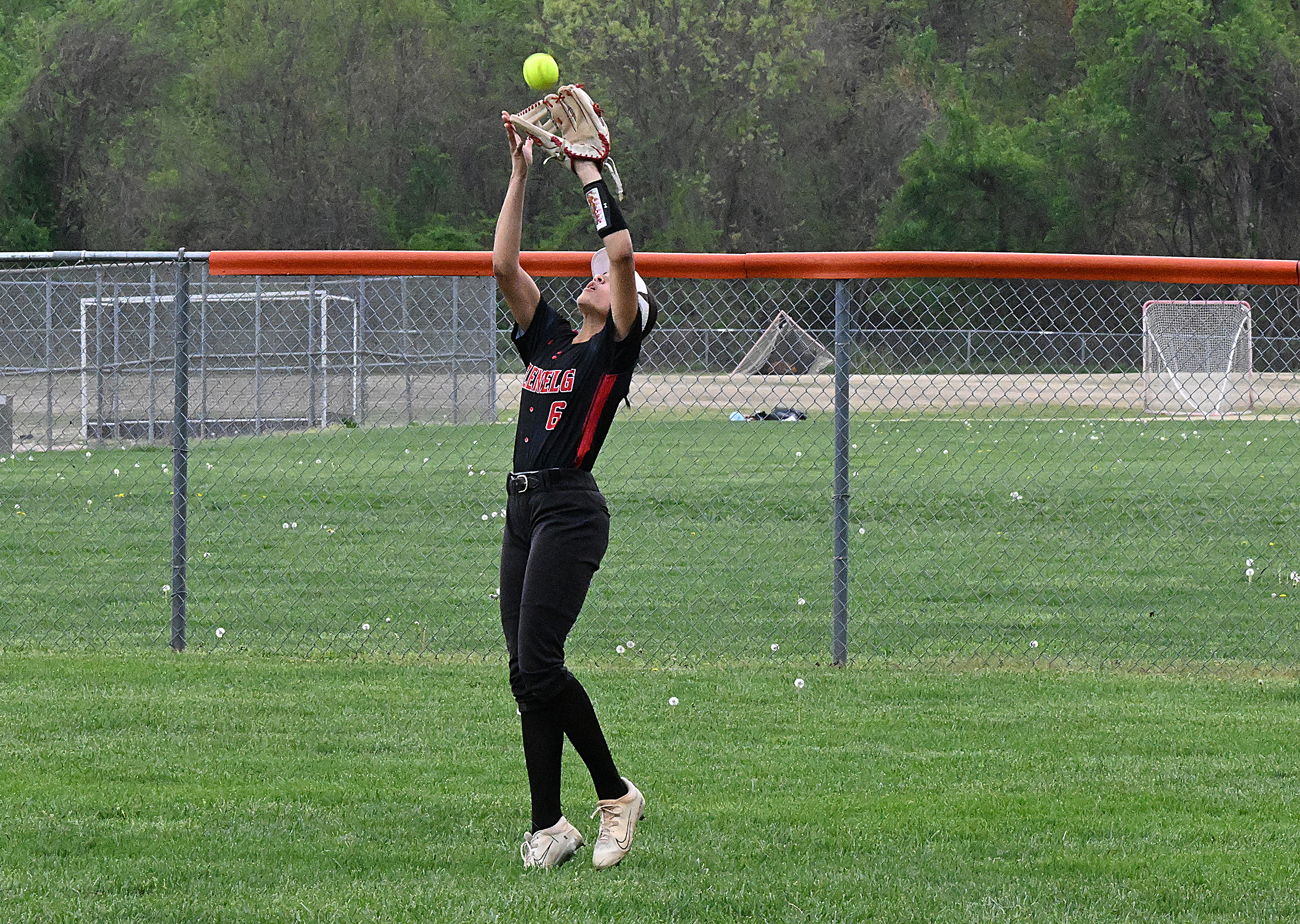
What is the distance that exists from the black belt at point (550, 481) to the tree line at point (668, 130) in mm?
38916

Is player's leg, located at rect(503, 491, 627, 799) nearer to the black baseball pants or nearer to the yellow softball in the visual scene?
the black baseball pants

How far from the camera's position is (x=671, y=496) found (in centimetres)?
1373

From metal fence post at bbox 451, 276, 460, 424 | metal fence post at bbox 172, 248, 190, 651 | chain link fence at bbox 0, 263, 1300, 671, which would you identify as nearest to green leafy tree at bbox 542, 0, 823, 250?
chain link fence at bbox 0, 263, 1300, 671

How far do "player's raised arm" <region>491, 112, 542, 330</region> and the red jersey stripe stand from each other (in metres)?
0.35

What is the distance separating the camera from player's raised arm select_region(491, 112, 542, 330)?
4421 mm

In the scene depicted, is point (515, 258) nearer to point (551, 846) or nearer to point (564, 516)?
point (564, 516)

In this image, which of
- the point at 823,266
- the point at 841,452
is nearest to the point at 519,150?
the point at 823,266

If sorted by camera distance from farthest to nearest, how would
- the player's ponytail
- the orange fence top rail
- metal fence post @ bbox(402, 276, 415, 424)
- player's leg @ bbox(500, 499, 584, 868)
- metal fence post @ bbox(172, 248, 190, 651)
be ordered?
metal fence post @ bbox(402, 276, 415, 424) < metal fence post @ bbox(172, 248, 190, 651) < the orange fence top rail < the player's ponytail < player's leg @ bbox(500, 499, 584, 868)

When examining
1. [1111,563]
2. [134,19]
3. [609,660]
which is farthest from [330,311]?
[134,19]

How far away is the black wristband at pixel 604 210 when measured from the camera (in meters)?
4.15

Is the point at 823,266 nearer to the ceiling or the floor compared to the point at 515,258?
nearer to the floor

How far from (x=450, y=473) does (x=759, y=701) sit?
29.7ft

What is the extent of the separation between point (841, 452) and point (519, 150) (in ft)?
9.38

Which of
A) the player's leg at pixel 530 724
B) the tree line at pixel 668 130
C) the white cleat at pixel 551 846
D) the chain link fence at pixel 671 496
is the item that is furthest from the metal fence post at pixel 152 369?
the tree line at pixel 668 130
